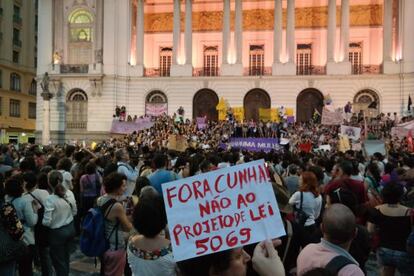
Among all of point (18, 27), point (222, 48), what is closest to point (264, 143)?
point (222, 48)

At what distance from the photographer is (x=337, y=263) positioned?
3490 mm

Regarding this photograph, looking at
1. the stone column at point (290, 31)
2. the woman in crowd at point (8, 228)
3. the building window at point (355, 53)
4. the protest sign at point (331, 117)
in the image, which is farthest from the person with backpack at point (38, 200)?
the building window at point (355, 53)

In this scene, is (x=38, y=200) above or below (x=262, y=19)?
below

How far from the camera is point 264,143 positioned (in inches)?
815

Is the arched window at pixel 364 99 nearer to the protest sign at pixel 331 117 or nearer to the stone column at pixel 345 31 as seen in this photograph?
the stone column at pixel 345 31

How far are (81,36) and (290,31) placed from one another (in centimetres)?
1796

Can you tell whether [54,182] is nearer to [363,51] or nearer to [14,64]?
[363,51]

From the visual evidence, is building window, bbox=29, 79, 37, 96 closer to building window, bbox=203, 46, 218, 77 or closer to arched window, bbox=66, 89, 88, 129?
arched window, bbox=66, 89, 88, 129

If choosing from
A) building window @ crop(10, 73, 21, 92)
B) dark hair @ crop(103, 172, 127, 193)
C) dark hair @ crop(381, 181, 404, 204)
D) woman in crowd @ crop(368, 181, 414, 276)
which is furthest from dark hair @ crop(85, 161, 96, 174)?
building window @ crop(10, 73, 21, 92)

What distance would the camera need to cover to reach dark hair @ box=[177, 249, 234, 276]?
323 centimetres

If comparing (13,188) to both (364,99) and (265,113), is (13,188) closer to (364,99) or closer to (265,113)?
(265,113)

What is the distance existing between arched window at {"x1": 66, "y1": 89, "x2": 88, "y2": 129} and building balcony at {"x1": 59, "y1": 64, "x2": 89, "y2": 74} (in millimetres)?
1612

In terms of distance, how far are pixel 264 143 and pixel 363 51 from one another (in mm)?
24197

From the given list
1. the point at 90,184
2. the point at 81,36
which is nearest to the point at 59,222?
the point at 90,184
